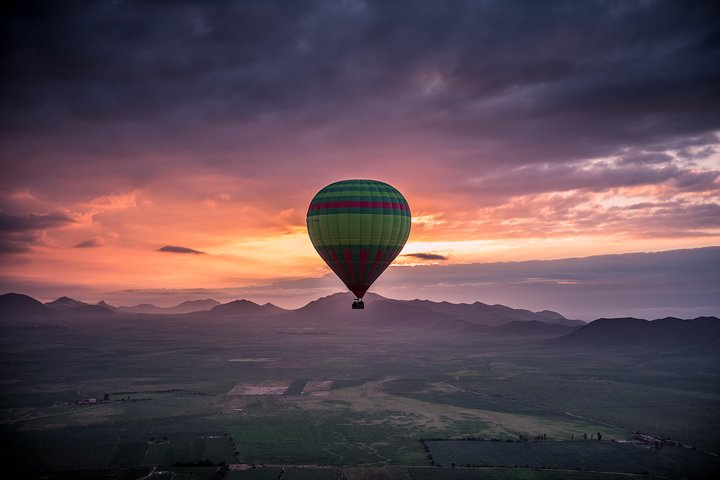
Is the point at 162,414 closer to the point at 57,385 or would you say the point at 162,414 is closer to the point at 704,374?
the point at 57,385

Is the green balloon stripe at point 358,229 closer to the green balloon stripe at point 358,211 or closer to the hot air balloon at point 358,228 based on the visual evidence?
the hot air balloon at point 358,228

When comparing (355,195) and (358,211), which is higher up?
(355,195)

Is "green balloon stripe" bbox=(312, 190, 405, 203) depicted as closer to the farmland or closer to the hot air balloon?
the hot air balloon

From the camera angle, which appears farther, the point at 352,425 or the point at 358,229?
the point at 352,425

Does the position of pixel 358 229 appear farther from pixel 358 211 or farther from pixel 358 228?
pixel 358 211

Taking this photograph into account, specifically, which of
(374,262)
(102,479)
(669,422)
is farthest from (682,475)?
(102,479)

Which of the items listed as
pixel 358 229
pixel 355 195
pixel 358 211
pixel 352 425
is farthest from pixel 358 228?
pixel 352 425

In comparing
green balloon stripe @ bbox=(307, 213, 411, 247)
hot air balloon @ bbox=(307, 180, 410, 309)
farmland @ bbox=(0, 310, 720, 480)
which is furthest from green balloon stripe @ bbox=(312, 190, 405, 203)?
farmland @ bbox=(0, 310, 720, 480)

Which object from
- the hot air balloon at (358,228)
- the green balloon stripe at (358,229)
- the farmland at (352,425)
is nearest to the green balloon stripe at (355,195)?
the hot air balloon at (358,228)
